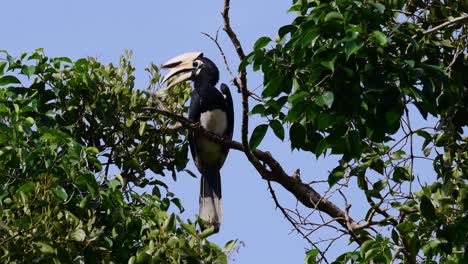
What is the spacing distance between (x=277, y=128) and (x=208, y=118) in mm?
2704

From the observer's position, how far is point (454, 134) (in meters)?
3.42

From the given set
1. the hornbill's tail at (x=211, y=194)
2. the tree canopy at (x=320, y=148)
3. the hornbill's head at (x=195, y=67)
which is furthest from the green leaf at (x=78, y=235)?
the hornbill's head at (x=195, y=67)

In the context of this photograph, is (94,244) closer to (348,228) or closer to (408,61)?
(348,228)

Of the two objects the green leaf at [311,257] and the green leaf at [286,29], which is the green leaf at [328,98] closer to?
the green leaf at [286,29]

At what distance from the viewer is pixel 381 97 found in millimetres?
3150

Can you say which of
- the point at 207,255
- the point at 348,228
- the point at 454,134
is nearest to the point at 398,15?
the point at 454,134

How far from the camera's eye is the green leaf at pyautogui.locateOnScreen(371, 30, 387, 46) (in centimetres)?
302

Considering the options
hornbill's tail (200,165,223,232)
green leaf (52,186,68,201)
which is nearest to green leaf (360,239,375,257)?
green leaf (52,186,68,201)

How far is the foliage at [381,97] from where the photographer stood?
313cm

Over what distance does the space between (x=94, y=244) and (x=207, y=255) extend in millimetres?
419

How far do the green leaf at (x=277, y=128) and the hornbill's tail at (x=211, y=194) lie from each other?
7.98ft

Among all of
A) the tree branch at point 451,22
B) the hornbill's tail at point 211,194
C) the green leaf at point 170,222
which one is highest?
the hornbill's tail at point 211,194

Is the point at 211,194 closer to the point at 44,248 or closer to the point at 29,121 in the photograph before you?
the point at 29,121

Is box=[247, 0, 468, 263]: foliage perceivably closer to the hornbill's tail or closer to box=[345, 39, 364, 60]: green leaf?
box=[345, 39, 364, 60]: green leaf
